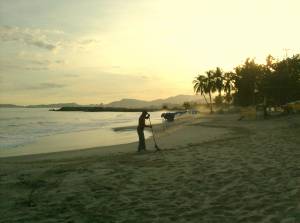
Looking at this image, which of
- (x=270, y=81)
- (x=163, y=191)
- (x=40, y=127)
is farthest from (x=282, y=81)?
(x=163, y=191)

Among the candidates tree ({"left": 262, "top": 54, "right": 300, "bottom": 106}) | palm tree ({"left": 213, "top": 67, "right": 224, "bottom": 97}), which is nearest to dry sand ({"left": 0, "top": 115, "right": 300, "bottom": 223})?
tree ({"left": 262, "top": 54, "right": 300, "bottom": 106})

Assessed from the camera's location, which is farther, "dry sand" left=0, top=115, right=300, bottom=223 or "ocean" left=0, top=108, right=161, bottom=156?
"ocean" left=0, top=108, right=161, bottom=156

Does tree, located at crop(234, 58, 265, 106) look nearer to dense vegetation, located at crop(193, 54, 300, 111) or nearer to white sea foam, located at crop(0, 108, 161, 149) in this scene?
dense vegetation, located at crop(193, 54, 300, 111)

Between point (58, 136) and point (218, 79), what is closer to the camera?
point (58, 136)

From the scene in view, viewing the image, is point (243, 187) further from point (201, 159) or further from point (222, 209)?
point (201, 159)

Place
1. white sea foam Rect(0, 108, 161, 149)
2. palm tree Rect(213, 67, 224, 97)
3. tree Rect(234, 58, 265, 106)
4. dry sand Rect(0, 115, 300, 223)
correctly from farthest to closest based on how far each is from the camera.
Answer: palm tree Rect(213, 67, 224, 97), tree Rect(234, 58, 265, 106), white sea foam Rect(0, 108, 161, 149), dry sand Rect(0, 115, 300, 223)

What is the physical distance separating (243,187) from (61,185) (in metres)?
4.31

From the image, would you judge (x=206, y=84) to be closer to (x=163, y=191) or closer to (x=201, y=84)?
(x=201, y=84)

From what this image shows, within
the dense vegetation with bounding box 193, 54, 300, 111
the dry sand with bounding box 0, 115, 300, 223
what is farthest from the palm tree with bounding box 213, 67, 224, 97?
the dry sand with bounding box 0, 115, 300, 223

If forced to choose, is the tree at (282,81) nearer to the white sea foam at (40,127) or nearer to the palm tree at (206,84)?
the white sea foam at (40,127)

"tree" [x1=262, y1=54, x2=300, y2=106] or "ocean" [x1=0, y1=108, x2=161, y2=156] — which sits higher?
"tree" [x1=262, y1=54, x2=300, y2=106]

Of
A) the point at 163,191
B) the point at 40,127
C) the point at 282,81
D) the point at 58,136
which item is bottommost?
the point at 58,136

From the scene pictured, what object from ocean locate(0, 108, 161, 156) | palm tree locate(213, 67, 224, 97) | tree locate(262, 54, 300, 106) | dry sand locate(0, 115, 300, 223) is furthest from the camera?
palm tree locate(213, 67, 224, 97)

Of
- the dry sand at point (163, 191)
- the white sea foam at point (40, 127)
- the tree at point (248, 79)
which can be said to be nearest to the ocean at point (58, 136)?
the white sea foam at point (40, 127)
